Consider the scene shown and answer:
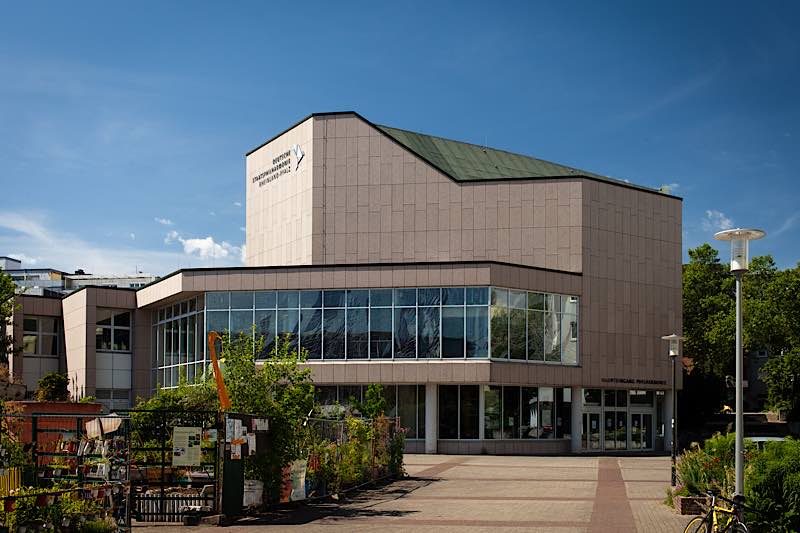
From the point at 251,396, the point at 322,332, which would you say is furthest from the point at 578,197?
the point at 251,396

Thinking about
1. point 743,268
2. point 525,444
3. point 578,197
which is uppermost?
point 578,197

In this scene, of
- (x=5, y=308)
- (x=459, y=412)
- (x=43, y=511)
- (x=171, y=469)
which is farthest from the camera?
(x=5, y=308)

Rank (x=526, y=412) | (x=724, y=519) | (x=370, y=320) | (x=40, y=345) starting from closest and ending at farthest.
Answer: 1. (x=724, y=519)
2. (x=370, y=320)
3. (x=526, y=412)
4. (x=40, y=345)

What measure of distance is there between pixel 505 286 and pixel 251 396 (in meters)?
25.5

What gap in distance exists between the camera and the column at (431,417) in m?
45.3

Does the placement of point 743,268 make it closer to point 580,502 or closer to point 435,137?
point 580,502

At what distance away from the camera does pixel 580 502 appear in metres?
22.9

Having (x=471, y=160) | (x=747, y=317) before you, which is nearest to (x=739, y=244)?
(x=471, y=160)

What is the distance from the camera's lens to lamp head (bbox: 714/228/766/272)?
1623 centimetres

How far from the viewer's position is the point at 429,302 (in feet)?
150

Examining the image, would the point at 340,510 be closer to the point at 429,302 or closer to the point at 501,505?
the point at 501,505

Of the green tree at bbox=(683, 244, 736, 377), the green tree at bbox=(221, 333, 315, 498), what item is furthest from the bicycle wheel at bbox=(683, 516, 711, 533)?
the green tree at bbox=(683, 244, 736, 377)

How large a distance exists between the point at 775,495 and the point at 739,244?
415 centimetres

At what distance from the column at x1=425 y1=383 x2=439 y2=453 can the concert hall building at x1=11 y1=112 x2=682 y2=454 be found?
0.19ft
